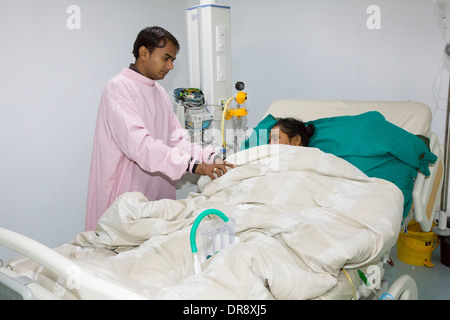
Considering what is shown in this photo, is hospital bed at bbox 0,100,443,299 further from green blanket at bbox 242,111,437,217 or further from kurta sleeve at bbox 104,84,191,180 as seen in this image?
kurta sleeve at bbox 104,84,191,180

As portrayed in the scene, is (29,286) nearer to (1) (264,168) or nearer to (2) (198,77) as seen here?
(1) (264,168)

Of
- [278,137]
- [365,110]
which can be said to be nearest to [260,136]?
[278,137]

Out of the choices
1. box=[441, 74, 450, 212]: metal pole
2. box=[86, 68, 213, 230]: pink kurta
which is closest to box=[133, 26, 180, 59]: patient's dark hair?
box=[86, 68, 213, 230]: pink kurta

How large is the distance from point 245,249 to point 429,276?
5.48 feet

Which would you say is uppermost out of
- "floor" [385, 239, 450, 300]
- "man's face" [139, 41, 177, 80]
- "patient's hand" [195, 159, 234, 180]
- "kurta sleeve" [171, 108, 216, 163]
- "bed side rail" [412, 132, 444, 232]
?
"man's face" [139, 41, 177, 80]

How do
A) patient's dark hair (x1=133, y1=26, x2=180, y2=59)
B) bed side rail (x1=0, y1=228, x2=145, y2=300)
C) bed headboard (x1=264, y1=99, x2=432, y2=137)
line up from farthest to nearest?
bed headboard (x1=264, y1=99, x2=432, y2=137)
patient's dark hair (x1=133, y1=26, x2=180, y2=59)
bed side rail (x1=0, y1=228, x2=145, y2=300)

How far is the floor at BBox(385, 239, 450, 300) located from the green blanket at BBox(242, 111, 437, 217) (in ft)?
2.04

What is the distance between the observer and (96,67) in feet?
9.15

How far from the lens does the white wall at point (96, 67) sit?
2.45 metres

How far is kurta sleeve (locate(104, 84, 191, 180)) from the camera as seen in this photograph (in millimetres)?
1855

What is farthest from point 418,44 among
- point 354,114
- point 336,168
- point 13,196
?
point 13,196

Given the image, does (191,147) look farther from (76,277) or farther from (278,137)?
(76,277)

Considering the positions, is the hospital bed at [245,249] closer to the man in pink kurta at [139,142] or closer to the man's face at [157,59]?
the man in pink kurta at [139,142]
